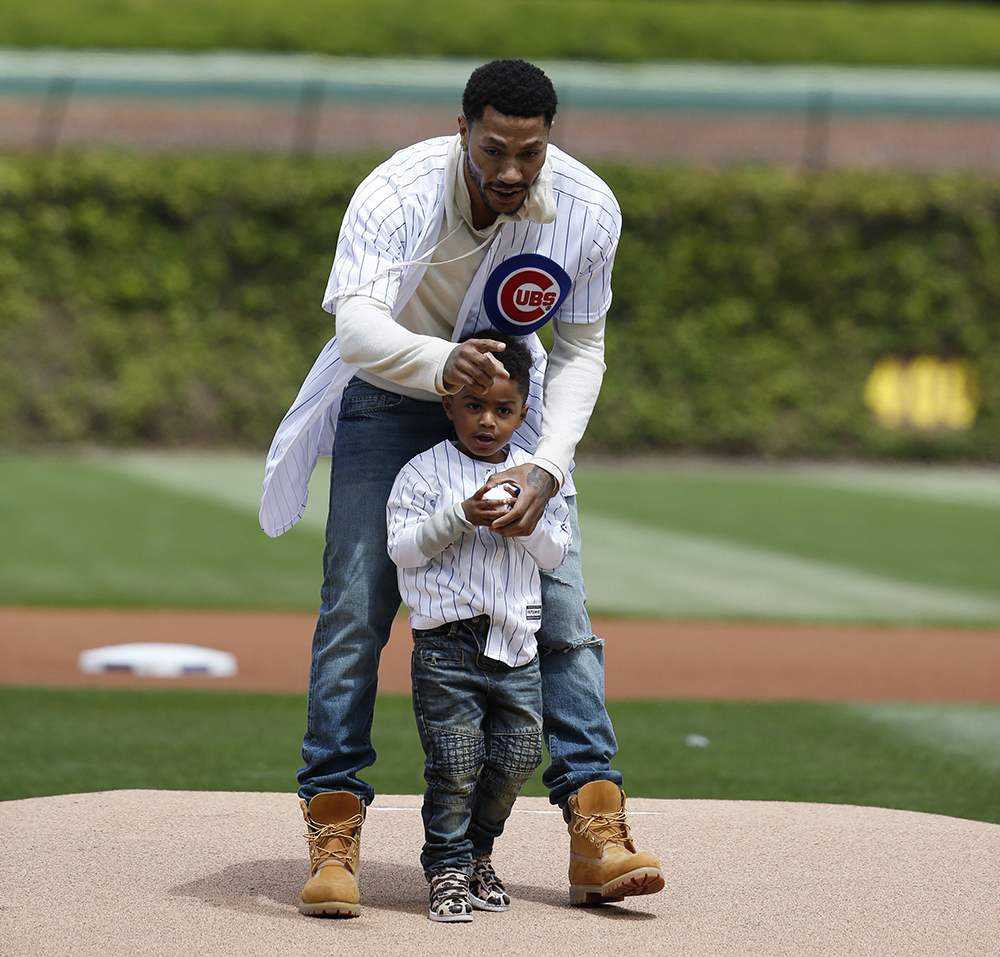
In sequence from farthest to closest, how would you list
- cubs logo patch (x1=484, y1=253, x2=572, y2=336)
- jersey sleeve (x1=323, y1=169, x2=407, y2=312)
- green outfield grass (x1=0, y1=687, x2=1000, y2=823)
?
green outfield grass (x1=0, y1=687, x2=1000, y2=823) → cubs logo patch (x1=484, y1=253, x2=572, y2=336) → jersey sleeve (x1=323, y1=169, x2=407, y2=312)

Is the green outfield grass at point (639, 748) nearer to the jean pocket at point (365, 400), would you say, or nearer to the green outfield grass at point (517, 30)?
the jean pocket at point (365, 400)

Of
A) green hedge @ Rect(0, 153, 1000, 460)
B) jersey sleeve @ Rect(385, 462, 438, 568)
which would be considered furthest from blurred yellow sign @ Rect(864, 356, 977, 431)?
jersey sleeve @ Rect(385, 462, 438, 568)

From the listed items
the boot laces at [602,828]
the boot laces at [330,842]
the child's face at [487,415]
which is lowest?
the boot laces at [330,842]

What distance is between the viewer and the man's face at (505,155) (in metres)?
3.34

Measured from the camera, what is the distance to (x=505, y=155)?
336cm

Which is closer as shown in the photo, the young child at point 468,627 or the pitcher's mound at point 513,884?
the pitcher's mound at point 513,884

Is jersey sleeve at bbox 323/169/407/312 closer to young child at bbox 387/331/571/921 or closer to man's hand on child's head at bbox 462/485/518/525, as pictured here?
young child at bbox 387/331/571/921

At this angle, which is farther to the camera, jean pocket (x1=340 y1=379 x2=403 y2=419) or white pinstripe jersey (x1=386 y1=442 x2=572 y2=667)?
jean pocket (x1=340 y1=379 x2=403 y2=419)

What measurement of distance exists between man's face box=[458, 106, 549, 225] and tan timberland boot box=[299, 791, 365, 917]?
1.47m

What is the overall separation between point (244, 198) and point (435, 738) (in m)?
18.3

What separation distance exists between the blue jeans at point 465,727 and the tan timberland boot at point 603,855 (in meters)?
0.17

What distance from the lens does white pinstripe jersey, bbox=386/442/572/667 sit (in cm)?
350

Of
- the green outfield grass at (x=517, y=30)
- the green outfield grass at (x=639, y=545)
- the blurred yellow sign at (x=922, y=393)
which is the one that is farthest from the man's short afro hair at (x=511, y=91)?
the green outfield grass at (x=517, y=30)

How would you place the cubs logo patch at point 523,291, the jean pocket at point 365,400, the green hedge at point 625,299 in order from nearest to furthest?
the cubs logo patch at point 523,291, the jean pocket at point 365,400, the green hedge at point 625,299
